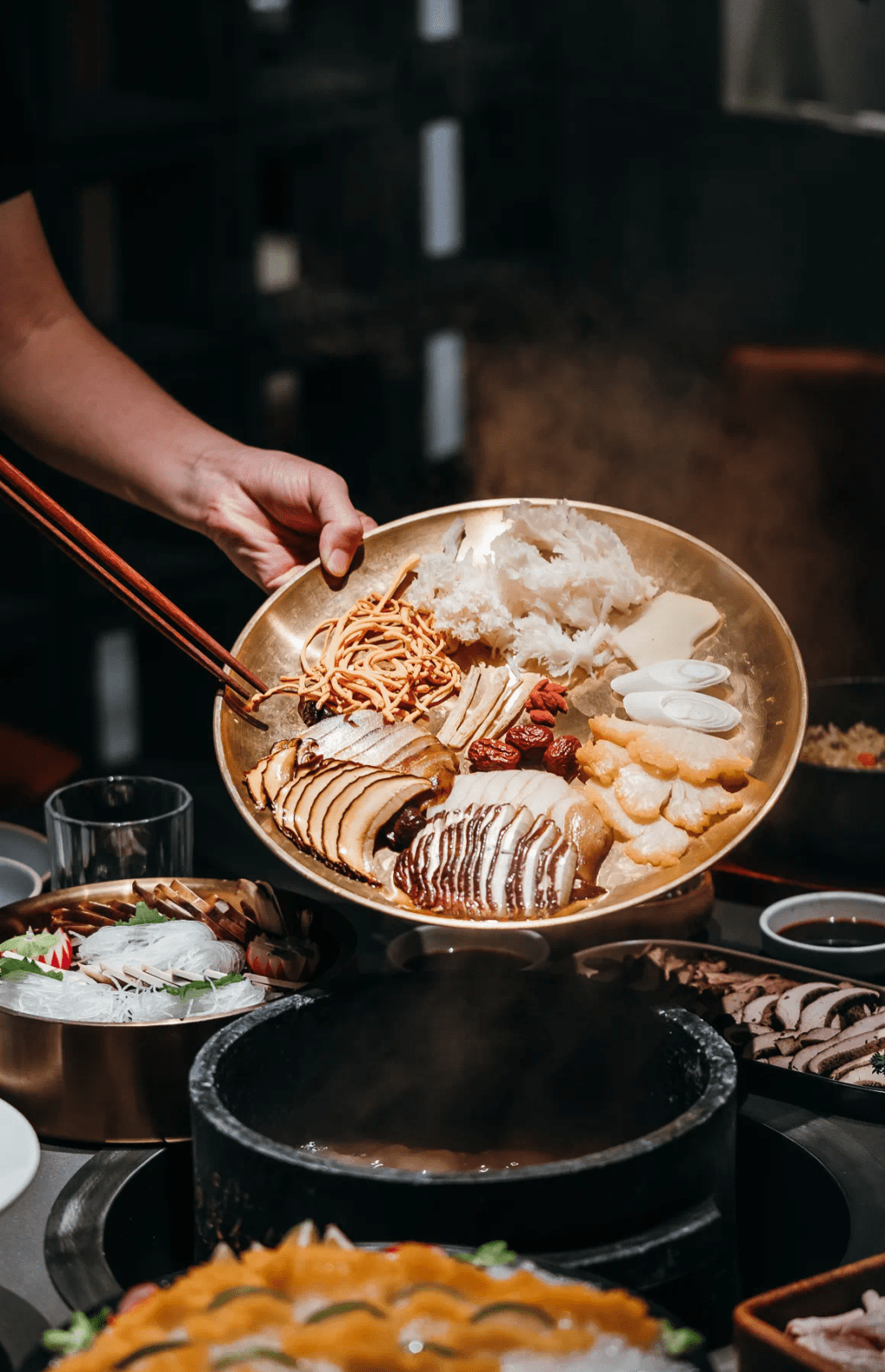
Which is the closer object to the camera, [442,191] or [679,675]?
[679,675]

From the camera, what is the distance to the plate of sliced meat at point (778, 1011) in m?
1.80

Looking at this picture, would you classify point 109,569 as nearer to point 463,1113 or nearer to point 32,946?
point 32,946

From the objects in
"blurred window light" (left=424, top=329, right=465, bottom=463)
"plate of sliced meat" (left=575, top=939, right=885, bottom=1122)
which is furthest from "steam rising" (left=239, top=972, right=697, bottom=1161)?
"blurred window light" (left=424, top=329, right=465, bottom=463)

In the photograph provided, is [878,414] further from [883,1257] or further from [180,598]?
[883,1257]

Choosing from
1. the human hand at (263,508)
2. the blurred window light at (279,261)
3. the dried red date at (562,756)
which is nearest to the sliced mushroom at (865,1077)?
the dried red date at (562,756)

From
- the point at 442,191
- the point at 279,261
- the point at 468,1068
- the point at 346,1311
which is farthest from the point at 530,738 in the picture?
the point at 442,191

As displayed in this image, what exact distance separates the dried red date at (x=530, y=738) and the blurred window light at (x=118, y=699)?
3.38 metres

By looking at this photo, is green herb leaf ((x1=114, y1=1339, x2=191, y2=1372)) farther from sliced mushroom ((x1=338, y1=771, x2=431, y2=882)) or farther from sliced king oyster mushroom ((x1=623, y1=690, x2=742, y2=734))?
sliced king oyster mushroom ((x1=623, y1=690, x2=742, y2=734))

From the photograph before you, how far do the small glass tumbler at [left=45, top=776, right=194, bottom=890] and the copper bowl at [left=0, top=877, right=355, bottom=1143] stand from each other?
495 millimetres

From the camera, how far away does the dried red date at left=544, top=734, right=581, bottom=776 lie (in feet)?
6.60

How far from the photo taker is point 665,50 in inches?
192

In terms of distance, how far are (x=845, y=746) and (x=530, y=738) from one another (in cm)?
117

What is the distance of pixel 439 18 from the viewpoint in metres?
5.40

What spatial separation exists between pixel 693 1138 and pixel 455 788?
0.71 meters
